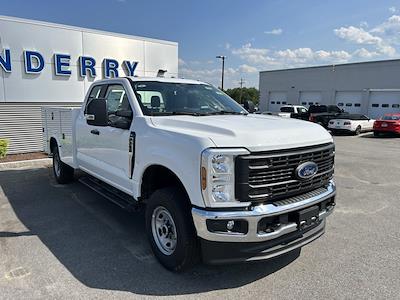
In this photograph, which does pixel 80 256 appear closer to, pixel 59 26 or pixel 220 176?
pixel 220 176

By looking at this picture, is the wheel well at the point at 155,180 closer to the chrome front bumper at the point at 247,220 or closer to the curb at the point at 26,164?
the chrome front bumper at the point at 247,220

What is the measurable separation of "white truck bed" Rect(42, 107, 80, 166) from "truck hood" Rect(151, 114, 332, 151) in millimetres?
2883

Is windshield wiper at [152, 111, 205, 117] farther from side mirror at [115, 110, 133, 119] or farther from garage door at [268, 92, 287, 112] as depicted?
garage door at [268, 92, 287, 112]

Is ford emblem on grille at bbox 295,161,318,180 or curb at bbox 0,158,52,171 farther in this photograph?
curb at bbox 0,158,52,171

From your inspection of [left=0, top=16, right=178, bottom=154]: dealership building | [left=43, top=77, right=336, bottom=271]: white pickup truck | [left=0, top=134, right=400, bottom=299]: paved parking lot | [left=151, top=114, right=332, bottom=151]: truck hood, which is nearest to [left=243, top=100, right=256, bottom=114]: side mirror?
[left=43, top=77, right=336, bottom=271]: white pickup truck

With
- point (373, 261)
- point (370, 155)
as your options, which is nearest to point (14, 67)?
point (373, 261)

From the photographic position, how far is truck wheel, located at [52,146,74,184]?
7035 millimetres

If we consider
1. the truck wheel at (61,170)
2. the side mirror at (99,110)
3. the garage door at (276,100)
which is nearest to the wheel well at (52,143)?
the truck wheel at (61,170)

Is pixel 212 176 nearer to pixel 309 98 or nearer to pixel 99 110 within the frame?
pixel 99 110

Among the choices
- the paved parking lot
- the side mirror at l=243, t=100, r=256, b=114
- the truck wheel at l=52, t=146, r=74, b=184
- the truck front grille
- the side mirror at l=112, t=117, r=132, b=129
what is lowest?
the paved parking lot

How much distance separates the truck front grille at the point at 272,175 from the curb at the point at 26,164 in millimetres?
8159

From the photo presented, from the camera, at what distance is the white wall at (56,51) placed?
10.8 m

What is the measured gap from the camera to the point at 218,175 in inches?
114

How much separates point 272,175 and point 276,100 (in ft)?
138
